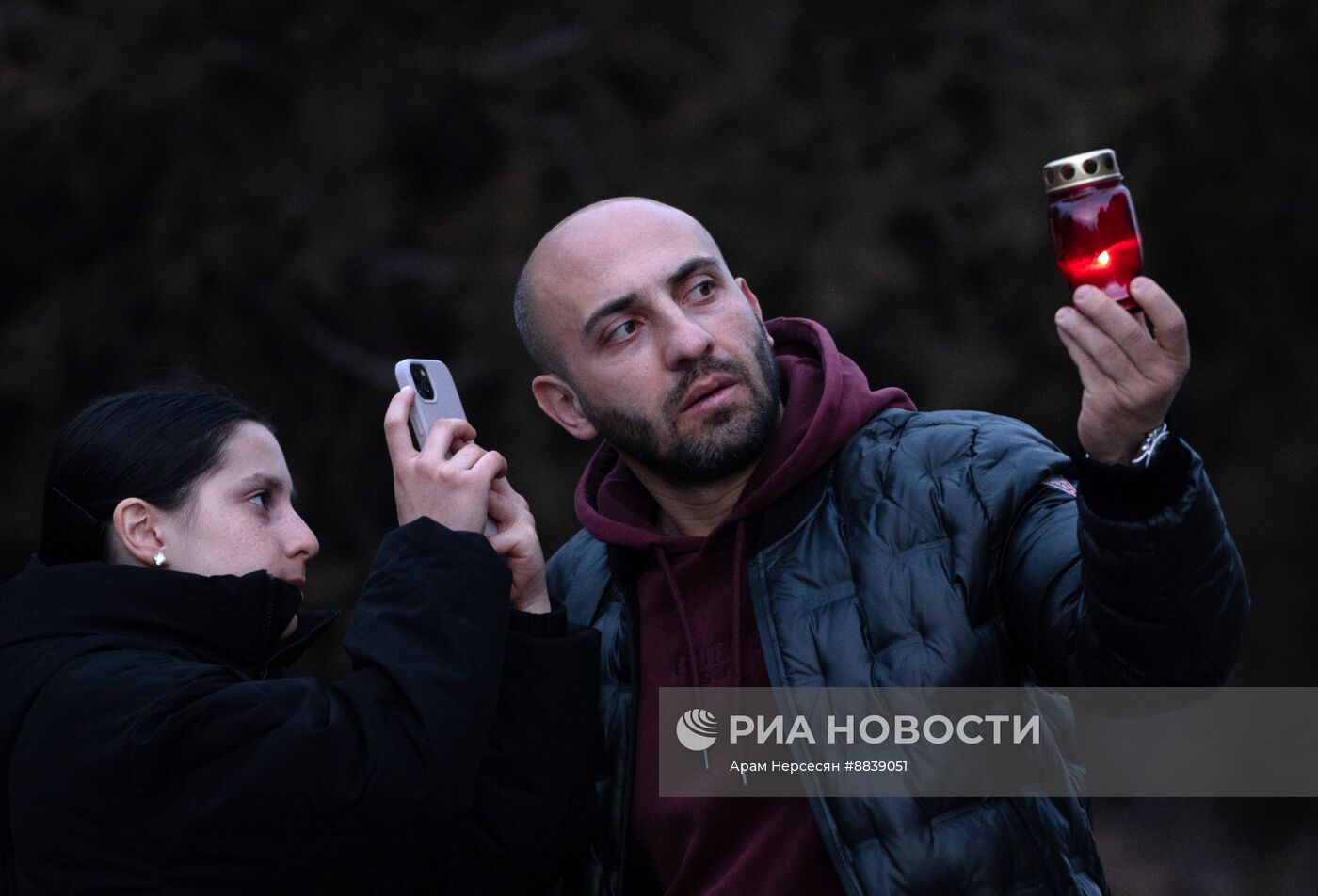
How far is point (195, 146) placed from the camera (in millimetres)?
7891

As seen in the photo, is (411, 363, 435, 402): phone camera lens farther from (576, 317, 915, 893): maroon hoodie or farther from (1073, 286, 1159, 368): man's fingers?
(1073, 286, 1159, 368): man's fingers

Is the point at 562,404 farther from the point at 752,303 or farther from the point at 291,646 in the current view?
the point at 291,646

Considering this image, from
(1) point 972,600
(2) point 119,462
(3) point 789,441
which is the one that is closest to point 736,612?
(3) point 789,441

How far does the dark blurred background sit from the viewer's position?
7797 millimetres

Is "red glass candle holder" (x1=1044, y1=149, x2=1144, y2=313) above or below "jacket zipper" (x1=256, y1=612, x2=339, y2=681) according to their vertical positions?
above

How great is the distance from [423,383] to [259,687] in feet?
2.46

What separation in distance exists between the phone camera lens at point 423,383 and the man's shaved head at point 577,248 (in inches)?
13.9

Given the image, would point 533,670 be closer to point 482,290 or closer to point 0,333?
point 482,290

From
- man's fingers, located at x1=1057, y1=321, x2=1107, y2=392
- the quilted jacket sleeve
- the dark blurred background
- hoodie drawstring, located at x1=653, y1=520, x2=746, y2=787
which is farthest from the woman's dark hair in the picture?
the dark blurred background

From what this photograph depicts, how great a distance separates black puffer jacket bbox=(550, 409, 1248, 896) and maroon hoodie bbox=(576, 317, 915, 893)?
5cm

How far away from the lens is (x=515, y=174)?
8.12 m

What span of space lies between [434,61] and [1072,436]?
21.9ft

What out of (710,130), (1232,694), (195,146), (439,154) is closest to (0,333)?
(195,146)

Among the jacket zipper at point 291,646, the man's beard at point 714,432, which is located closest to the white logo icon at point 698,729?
the man's beard at point 714,432
